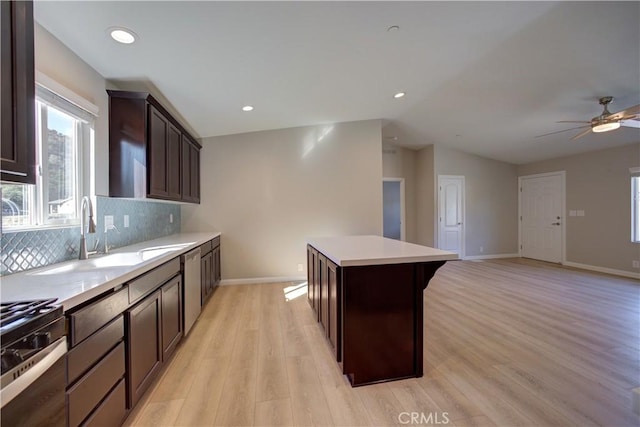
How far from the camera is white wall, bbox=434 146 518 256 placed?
21.6 ft

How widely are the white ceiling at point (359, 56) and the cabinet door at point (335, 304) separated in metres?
1.84

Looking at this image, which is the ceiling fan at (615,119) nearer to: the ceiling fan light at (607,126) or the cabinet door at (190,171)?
the ceiling fan light at (607,126)

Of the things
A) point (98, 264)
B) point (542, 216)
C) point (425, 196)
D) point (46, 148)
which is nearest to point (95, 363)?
point (98, 264)

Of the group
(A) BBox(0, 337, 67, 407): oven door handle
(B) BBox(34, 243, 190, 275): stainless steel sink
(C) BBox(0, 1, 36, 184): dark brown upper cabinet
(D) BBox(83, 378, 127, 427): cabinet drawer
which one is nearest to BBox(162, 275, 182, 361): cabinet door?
(B) BBox(34, 243, 190, 275): stainless steel sink

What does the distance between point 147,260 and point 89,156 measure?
1.09 meters

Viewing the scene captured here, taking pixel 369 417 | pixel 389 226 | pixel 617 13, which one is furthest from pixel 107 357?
pixel 389 226

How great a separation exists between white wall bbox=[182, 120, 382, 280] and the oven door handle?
3505 millimetres

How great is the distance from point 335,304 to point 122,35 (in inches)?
92.5

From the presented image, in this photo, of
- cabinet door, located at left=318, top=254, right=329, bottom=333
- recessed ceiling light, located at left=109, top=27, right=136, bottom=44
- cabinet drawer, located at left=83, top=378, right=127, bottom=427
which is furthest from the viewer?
cabinet door, located at left=318, top=254, right=329, bottom=333

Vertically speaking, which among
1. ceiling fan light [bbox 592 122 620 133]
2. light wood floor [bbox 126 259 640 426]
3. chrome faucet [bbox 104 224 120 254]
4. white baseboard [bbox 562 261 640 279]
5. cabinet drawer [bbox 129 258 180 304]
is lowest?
light wood floor [bbox 126 259 640 426]

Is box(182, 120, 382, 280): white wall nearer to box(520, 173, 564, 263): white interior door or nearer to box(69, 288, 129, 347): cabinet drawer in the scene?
box(69, 288, 129, 347): cabinet drawer

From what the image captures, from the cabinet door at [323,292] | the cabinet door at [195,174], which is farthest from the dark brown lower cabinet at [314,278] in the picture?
the cabinet door at [195,174]

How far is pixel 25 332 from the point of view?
2.71ft

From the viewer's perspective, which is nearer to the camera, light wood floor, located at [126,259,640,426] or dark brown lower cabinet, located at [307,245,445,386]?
light wood floor, located at [126,259,640,426]
